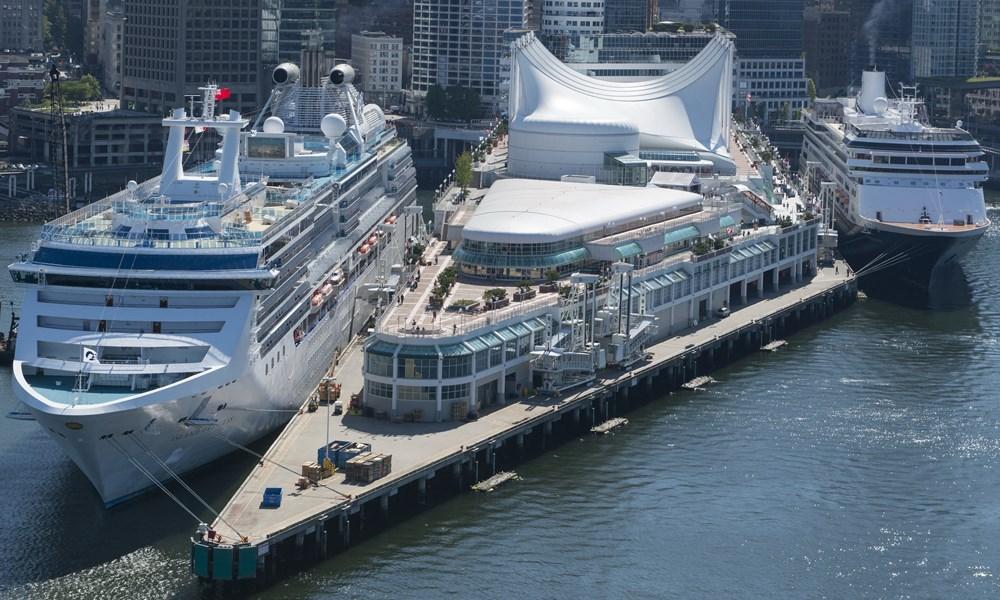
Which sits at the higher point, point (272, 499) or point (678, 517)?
point (272, 499)

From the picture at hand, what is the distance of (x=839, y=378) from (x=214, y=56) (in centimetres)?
7978

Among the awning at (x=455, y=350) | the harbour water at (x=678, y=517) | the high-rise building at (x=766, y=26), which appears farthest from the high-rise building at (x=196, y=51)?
the awning at (x=455, y=350)

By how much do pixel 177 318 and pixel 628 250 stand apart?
1005 inches

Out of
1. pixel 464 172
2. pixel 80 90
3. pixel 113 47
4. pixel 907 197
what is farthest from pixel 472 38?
pixel 907 197

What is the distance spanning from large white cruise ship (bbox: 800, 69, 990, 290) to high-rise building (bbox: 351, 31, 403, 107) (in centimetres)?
5579

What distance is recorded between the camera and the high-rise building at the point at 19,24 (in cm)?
16775

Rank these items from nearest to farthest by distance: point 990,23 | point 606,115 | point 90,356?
point 90,356 → point 606,115 → point 990,23

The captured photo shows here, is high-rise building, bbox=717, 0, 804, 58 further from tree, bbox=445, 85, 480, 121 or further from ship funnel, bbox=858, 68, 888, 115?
ship funnel, bbox=858, 68, 888, 115

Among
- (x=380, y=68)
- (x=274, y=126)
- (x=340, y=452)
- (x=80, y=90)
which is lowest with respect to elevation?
(x=340, y=452)

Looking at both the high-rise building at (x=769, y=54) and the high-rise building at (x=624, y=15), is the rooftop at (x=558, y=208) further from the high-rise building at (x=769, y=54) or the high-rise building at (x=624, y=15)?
the high-rise building at (x=624, y=15)

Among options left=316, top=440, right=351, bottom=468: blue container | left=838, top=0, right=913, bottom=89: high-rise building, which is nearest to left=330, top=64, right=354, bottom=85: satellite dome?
left=316, top=440, right=351, bottom=468: blue container

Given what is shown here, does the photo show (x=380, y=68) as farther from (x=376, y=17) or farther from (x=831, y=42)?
(x=831, y=42)

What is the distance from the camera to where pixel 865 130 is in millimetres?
108188

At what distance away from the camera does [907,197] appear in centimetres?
10162
